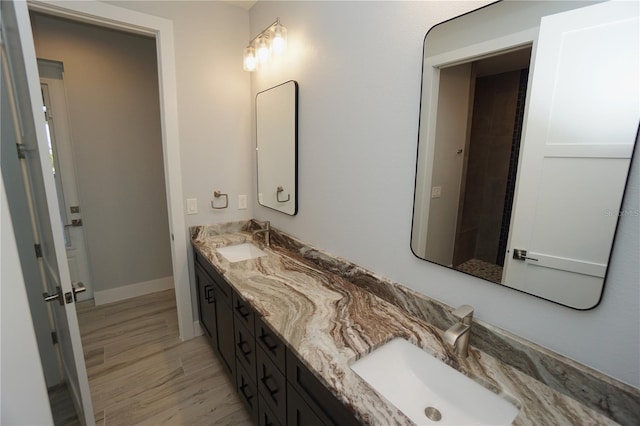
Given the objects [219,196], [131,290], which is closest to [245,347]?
[219,196]

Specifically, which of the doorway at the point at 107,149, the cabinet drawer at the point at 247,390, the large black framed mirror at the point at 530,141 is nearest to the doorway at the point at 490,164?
the large black framed mirror at the point at 530,141

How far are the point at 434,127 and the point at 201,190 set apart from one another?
1814mm

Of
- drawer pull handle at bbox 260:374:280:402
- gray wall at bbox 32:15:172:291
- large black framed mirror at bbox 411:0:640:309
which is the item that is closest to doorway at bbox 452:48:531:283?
large black framed mirror at bbox 411:0:640:309

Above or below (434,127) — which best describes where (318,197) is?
below

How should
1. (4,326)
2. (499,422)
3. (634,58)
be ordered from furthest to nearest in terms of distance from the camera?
(499,422), (634,58), (4,326)

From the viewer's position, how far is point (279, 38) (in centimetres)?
184

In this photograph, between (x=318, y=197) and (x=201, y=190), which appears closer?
(x=318, y=197)

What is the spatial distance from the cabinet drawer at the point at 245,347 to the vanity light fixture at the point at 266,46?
5.57 feet

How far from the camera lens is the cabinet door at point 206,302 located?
2.01 m

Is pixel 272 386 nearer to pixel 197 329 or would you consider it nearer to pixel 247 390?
pixel 247 390

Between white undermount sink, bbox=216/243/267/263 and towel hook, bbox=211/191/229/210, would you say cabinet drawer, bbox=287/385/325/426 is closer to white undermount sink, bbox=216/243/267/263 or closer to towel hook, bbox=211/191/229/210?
white undermount sink, bbox=216/243/267/263

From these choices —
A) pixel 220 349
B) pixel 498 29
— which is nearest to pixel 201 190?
pixel 220 349

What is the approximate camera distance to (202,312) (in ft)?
7.68

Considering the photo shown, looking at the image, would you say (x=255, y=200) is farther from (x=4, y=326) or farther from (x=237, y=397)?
(x=4, y=326)
